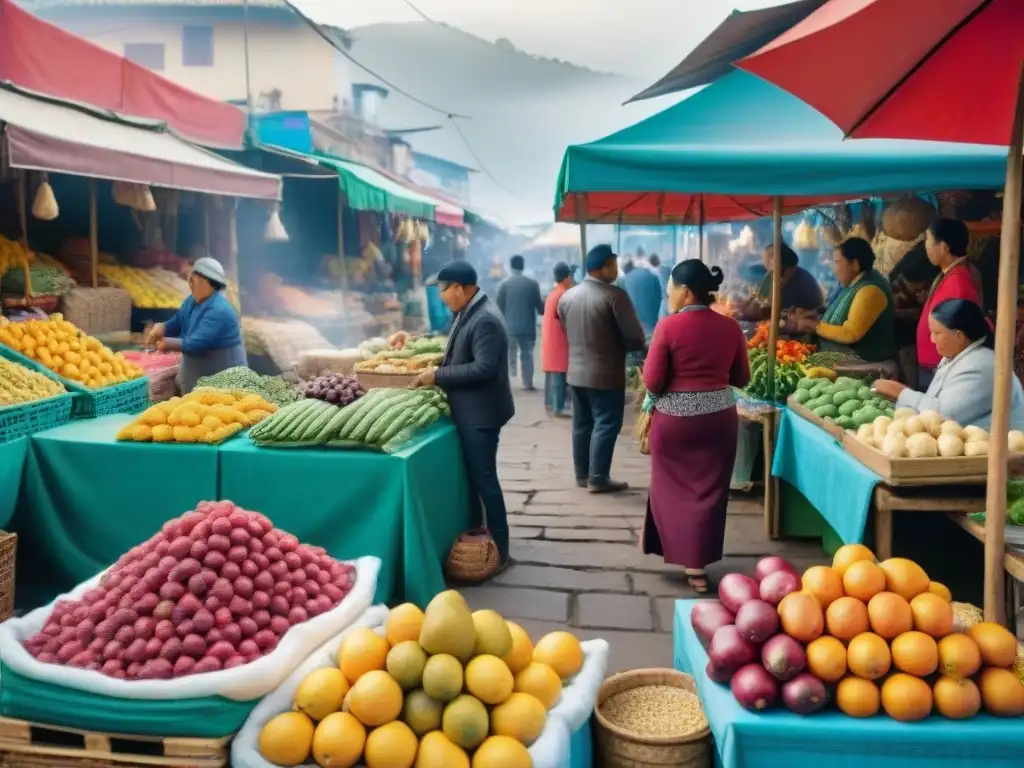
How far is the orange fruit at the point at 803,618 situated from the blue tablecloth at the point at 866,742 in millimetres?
215

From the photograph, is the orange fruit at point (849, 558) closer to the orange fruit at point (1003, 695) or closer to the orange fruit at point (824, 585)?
the orange fruit at point (824, 585)

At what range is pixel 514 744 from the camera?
225 cm

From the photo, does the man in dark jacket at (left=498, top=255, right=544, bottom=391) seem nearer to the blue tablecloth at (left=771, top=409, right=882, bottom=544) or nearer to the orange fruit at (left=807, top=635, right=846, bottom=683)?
the blue tablecloth at (left=771, top=409, right=882, bottom=544)

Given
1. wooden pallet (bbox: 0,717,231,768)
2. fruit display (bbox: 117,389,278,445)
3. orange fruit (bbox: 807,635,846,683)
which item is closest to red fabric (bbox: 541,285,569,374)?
fruit display (bbox: 117,389,278,445)

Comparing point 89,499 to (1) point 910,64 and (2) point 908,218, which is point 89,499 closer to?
(1) point 910,64

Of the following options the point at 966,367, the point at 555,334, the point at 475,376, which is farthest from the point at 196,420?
the point at 555,334

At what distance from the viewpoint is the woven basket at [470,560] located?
521cm

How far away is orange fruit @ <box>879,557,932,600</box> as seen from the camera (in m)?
2.55

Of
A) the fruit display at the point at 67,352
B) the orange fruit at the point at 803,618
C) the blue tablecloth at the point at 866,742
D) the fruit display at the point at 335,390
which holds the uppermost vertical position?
the fruit display at the point at 67,352

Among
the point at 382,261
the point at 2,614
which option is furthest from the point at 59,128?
the point at 382,261

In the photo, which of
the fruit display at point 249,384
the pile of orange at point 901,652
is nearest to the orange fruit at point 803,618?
the pile of orange at point 901,652

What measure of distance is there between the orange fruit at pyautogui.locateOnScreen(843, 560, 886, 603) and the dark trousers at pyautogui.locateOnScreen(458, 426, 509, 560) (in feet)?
9.68

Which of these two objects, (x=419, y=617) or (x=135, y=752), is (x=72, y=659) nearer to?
(x=135, y=752)

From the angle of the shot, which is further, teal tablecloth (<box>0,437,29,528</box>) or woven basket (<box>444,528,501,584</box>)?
woven basket (<box>444,528,501,584</box>)
